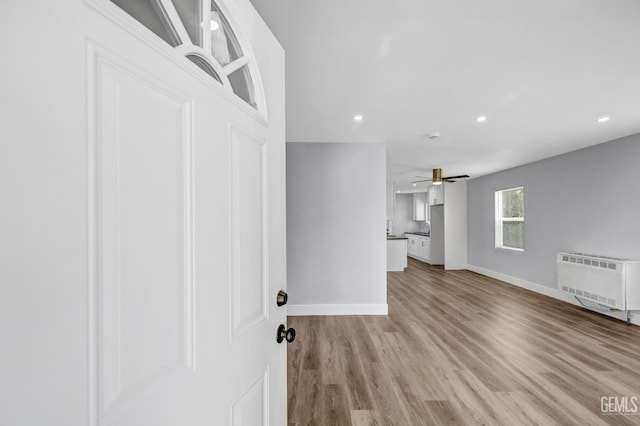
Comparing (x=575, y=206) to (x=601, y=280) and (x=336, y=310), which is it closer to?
(x=601, y=280)

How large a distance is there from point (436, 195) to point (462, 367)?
20.9ft

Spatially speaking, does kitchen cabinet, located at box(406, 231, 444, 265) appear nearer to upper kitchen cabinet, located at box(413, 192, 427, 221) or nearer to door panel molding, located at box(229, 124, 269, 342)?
upper kitchen cabinet, located at box(413, 192, 427, 221)

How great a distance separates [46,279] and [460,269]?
8.49m

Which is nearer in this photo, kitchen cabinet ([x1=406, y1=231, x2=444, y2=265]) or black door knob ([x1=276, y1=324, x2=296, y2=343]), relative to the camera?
black door knob ([x1=276, y1=324, x2=296, y2=343])

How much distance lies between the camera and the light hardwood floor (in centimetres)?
201

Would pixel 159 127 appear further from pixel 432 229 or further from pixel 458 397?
pixel 432 229

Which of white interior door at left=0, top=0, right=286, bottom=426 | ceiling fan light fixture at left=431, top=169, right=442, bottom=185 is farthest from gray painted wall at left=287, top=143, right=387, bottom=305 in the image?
white interior door at left=0, top=0, right=286, bottom=426

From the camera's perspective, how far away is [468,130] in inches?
139

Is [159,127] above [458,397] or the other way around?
above

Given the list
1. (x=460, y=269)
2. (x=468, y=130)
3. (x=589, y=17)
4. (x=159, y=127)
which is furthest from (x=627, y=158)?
(x=159, y=127)

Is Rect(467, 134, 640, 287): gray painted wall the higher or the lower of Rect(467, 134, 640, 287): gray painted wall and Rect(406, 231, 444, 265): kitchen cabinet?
the higher

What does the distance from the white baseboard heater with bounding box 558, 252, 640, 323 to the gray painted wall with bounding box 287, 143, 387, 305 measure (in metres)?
2.83

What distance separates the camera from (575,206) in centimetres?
448

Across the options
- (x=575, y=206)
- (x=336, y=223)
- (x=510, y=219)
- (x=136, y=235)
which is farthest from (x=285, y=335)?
(x=510, y=219)
